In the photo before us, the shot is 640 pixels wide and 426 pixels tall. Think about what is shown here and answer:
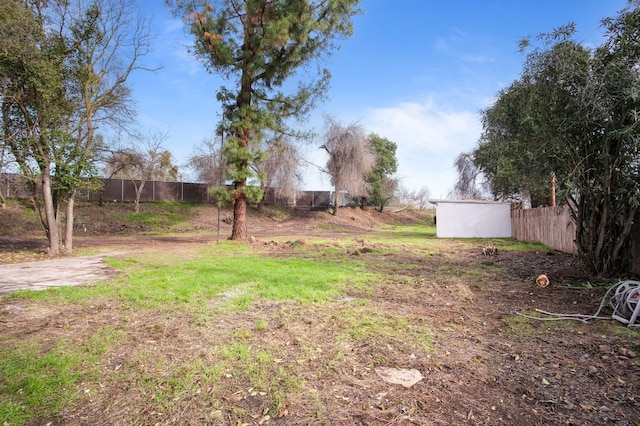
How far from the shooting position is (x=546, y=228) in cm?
1359

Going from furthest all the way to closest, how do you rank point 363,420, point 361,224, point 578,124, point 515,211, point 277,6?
1. point 361,224
2. point 515,211
3. point 277,6
4. point 578,124
5. point 363,420

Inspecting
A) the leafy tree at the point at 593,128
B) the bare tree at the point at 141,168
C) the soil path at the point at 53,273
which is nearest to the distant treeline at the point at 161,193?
the bare tree at the point at 141,168

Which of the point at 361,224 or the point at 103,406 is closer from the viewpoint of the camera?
the point at 103,406

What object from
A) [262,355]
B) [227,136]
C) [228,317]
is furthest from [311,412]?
[227,136]

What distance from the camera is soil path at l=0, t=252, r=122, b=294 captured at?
5730 millimetres

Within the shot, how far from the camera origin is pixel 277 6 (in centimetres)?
1177

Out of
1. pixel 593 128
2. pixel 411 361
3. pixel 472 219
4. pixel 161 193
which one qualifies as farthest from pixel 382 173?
pixel 411 361

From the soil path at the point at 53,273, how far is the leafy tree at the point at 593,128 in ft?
27.6

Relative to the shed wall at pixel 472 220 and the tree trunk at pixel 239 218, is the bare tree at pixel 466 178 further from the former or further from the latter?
the tree trunk at pixel 239 218

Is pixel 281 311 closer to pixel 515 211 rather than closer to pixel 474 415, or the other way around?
pixel 474 415

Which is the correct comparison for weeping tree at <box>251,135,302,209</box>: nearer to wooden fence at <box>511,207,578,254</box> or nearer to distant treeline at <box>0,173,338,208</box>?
distant treeline at <box>0,173,338,208</box>

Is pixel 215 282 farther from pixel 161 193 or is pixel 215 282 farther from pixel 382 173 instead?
pixel 382 173

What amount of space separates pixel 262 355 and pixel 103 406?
47.2 inches

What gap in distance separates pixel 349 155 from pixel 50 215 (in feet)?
65.1
